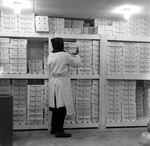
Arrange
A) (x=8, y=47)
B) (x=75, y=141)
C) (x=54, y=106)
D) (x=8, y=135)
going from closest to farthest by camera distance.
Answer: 1. (x=8, y=135)
2. (x=75, y=141)
3. (x=54, y=106)
4. (x=8, y=47)

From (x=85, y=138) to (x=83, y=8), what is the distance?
8.27 ft

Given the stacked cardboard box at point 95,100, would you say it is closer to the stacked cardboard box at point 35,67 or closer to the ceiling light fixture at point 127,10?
the stacked cardboard box at point 35,67

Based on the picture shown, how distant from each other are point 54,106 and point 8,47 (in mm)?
1530

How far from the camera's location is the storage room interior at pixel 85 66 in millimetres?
4562

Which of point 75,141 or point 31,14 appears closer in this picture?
point 75,141

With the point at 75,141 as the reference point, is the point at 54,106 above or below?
above

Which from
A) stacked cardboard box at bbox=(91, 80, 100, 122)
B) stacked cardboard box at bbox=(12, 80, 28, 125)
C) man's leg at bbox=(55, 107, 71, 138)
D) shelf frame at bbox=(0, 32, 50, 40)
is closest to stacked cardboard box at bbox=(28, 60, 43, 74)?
stacked cardboard box at bbox=(12, 80, 28, 125)

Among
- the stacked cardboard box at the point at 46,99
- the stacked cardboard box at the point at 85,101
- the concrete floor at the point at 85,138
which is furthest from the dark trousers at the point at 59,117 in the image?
the stacked cardboard box at the point at 85,101

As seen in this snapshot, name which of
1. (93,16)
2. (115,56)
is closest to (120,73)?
(115,56)

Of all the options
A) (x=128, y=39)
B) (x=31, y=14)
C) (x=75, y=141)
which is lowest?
(x=75, y=141)

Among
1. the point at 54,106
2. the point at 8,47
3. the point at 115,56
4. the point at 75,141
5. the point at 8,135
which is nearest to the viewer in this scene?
the point at 8,135

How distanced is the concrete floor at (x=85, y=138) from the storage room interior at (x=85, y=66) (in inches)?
0.8

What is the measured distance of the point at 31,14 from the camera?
464 centimetres

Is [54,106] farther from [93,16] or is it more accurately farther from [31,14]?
[93,16]
